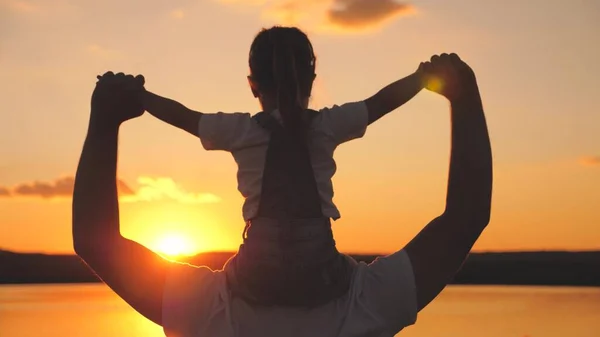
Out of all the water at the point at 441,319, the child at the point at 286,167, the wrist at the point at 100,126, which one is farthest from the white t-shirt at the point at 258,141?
the water at the point at 441,319

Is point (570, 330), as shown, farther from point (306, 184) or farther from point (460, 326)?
point (306, 184)

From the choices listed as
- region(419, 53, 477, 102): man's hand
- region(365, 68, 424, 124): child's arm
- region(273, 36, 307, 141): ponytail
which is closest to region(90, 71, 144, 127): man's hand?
region(273, 36, 307, 141): ponytail

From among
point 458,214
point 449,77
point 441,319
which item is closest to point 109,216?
point 458,214

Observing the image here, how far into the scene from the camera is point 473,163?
3010 millimetres

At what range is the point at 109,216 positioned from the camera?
3018 millimetres

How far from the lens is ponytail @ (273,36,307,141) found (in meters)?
2.93

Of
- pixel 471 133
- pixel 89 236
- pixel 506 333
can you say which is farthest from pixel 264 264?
pixel 506 333

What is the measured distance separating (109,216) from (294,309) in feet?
2.29

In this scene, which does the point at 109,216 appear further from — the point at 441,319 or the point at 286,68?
the point at 441,319

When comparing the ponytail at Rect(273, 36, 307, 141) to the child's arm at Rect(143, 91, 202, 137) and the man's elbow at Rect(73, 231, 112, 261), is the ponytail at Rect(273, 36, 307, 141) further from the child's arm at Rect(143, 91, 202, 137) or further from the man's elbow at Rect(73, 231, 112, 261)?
the man's elbow at Rect(73, 231, 112, 261)

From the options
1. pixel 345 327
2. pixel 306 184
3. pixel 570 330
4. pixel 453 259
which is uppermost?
pixel 306 184

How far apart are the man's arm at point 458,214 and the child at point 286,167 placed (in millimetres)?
223

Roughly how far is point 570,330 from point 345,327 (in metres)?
11.2

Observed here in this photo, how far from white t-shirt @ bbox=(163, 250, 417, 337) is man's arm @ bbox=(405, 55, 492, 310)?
6 centimetres
